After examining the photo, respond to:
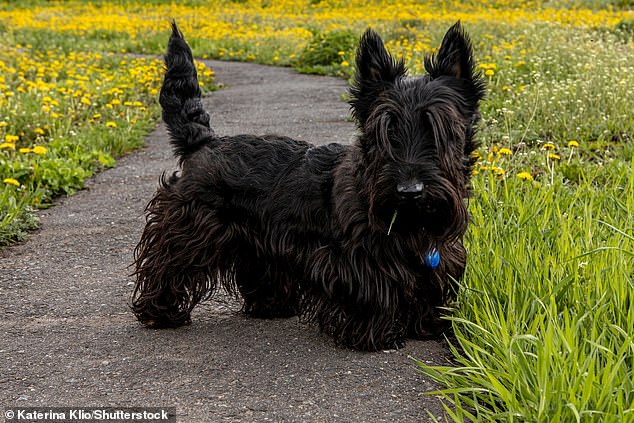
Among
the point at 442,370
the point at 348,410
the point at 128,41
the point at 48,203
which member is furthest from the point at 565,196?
the point at 128,41

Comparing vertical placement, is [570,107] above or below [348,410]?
above

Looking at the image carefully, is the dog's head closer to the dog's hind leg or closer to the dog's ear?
the dog's ear

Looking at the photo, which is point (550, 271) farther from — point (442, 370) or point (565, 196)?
point (565, 196)

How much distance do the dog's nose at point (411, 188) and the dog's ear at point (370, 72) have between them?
1.56ft

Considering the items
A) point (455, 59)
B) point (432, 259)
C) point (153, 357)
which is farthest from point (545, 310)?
point (153, 357)

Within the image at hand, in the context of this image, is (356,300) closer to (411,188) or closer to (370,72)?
(411,188)

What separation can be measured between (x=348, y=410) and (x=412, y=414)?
24cm

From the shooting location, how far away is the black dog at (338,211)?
288 centimetres

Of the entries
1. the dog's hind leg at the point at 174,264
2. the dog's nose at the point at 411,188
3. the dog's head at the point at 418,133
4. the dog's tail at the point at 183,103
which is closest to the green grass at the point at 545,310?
the dog's head at the point at 418,133

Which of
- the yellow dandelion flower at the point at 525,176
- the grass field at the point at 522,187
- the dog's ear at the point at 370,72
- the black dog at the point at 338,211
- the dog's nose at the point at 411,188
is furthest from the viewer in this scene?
the yellow dandelion flower at the point at 525,176

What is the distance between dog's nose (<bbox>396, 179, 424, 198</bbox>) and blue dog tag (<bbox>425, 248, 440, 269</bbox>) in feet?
1.48

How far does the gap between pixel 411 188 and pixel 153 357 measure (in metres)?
1.45

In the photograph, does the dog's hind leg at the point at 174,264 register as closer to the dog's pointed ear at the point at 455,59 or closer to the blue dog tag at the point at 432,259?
the blue dog tag at the point at 432,259

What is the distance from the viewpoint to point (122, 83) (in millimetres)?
10055
